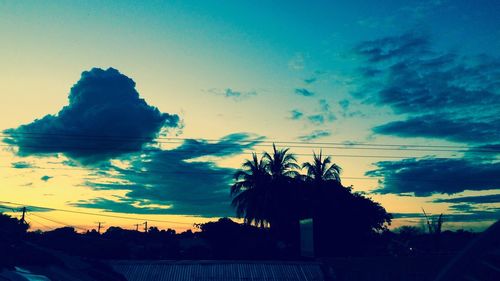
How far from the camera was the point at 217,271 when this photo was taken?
99.4 feet

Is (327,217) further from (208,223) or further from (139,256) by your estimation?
(139,256)

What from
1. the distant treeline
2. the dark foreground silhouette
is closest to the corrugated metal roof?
the dark foreground silhouette

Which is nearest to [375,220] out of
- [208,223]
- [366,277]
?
[208,223]

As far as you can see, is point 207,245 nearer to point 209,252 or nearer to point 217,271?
point 209,252

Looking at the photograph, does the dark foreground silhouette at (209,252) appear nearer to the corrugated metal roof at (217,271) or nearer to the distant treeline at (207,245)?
the distant treeline at (207,245)

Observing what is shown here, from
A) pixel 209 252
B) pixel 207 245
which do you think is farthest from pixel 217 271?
pixel 207 245

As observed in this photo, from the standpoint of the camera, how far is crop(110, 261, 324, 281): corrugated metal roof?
29531 mm

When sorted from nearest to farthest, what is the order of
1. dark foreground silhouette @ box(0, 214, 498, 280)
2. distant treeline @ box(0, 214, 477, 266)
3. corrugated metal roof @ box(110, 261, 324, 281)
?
dark foreground silhouette @ box(0, 214, 498, 280), corrugated metal roof @ box(110, 261, 324, 281), distant treeline @ box(0, 214, 477, 266)

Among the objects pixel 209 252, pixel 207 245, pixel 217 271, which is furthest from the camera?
pixel 207 245

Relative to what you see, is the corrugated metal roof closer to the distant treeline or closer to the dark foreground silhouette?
the dark foreground silhouette

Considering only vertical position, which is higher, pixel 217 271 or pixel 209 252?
pixel 209 252

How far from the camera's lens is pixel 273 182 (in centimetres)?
5369

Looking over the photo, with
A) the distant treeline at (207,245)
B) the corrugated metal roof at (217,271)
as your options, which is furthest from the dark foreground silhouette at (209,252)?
the corrugated metal roof at (217,271)

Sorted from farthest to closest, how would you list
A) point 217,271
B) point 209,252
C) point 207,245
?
point 207,245
point 209,252
point 217,271
